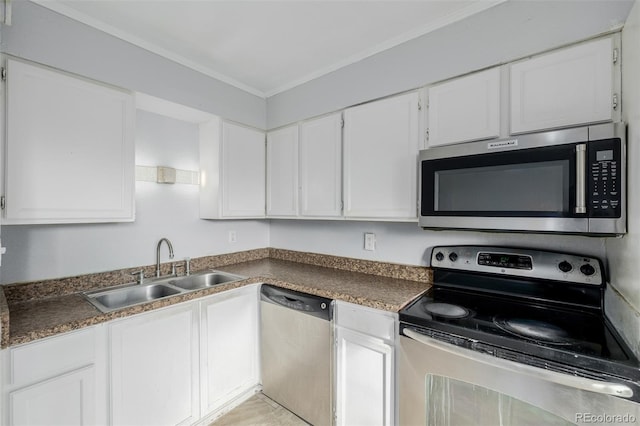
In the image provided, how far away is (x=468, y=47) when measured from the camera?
160 centimetres

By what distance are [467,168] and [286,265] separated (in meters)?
1.67

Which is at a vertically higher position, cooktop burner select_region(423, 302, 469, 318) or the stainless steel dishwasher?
cooktop burner select_region(423, 302, 469, 318)

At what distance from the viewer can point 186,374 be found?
171 cm

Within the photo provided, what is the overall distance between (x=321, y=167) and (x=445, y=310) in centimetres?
128

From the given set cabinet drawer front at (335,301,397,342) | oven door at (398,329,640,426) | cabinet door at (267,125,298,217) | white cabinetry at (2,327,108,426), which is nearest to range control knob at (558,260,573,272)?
oven door at (398,329,640,426)

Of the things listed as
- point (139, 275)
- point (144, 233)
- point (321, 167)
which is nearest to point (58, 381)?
point (139, 275)

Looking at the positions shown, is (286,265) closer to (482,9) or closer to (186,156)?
(186,156)

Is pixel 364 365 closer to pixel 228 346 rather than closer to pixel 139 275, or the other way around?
pixel 228 346

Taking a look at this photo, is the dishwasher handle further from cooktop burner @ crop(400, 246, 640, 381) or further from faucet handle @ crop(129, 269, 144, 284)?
faucet handle @ crop(129, 269, 144, 284)

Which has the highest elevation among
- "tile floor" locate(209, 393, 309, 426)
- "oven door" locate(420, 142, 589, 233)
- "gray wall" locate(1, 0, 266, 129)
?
"gray wall" locate(1, 0, 266, 129)

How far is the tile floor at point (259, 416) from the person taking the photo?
1.83 metres

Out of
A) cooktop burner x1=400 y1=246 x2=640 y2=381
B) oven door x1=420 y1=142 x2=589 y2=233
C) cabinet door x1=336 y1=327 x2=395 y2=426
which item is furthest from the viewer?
cabinet door x1=336 y1=327 x2=395 y2=426

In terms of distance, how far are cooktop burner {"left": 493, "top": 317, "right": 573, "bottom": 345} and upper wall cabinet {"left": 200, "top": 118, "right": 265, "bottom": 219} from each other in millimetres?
1929

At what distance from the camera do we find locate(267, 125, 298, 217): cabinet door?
7.70ft
